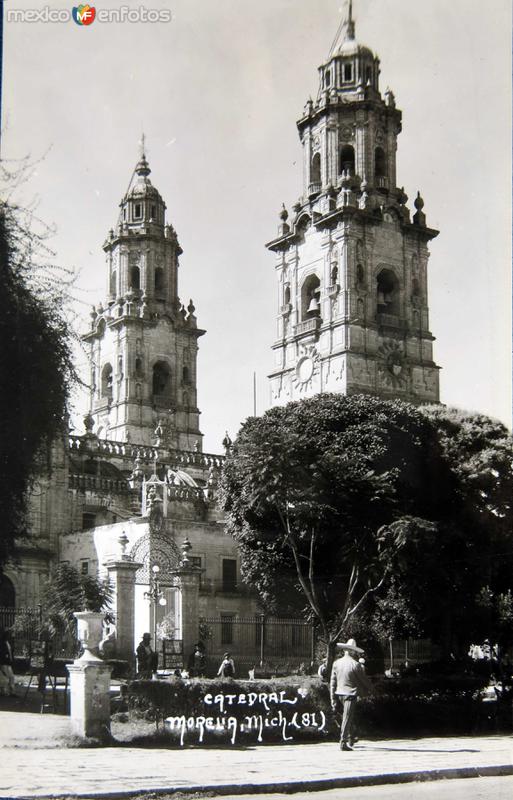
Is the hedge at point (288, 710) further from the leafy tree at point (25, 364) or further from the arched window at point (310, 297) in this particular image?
the arched window at point (310, 297)

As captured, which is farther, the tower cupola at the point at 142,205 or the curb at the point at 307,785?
the tower cupola at the point at 142,205

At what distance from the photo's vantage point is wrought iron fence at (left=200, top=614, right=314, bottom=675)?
33875 millimetres

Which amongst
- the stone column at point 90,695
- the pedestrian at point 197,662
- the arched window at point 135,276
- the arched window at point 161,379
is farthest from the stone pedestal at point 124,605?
the arched window at point 135,276

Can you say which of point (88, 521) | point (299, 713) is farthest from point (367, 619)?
point (88, 521)

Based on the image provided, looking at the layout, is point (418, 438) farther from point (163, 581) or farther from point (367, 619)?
point (163, 581)

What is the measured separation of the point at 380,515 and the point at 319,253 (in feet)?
98.3

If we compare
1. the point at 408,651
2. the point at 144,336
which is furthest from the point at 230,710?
the point at 144,336

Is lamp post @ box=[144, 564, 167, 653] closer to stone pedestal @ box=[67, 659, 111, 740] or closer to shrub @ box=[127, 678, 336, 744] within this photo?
shrub @ box=[127, 678, 336, 744]

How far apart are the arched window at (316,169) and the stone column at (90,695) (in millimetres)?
41851

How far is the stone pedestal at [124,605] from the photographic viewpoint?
992 inches

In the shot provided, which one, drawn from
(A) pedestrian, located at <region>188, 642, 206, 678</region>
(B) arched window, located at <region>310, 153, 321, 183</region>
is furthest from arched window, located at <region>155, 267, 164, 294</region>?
(A) pedestrian, located at <region>188, 642, 206, 678</region>

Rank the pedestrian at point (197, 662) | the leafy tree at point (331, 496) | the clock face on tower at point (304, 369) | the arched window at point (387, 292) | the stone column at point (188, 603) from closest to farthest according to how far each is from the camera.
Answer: the pedestrian at point (197, 662) < the leafy tree at point (331, 496) < the stone column at point (188, 603) < the clock face on tower at point (304, 369) < the arched window at point (387, 292)

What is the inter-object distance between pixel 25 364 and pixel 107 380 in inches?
1721

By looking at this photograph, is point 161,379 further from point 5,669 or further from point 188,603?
point 5,669
